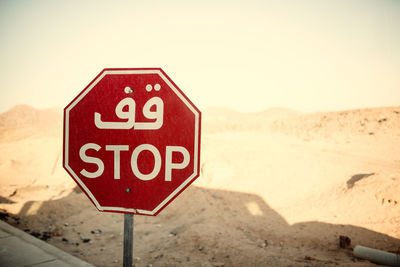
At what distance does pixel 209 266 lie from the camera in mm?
4141

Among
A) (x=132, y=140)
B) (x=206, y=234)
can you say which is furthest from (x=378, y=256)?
(x=132, y=140)

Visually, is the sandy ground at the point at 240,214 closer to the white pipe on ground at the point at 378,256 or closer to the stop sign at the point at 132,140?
the white pipe on ground at the point at 378,256

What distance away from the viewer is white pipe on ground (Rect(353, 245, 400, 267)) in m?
3.91

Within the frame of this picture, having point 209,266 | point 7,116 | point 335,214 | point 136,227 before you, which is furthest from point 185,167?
point 7,116

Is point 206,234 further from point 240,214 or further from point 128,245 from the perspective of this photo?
point 128,245

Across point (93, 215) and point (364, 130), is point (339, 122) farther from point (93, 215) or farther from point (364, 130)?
point (93, 215)

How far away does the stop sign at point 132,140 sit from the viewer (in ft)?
4.53

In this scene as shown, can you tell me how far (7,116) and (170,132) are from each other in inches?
2428

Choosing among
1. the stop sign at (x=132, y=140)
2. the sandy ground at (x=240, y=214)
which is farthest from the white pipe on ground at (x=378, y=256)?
the stop sign at (x=132, y=140)

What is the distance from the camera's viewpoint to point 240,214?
21.9 ft

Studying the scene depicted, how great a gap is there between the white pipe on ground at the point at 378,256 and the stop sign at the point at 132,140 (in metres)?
4.47

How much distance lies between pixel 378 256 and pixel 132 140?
4.82m

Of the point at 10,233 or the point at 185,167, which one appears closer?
the point at 185,167

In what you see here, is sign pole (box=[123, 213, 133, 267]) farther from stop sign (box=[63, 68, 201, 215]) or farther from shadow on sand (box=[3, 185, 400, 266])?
shadow on sand (box=[3, 185, 400, 266])
